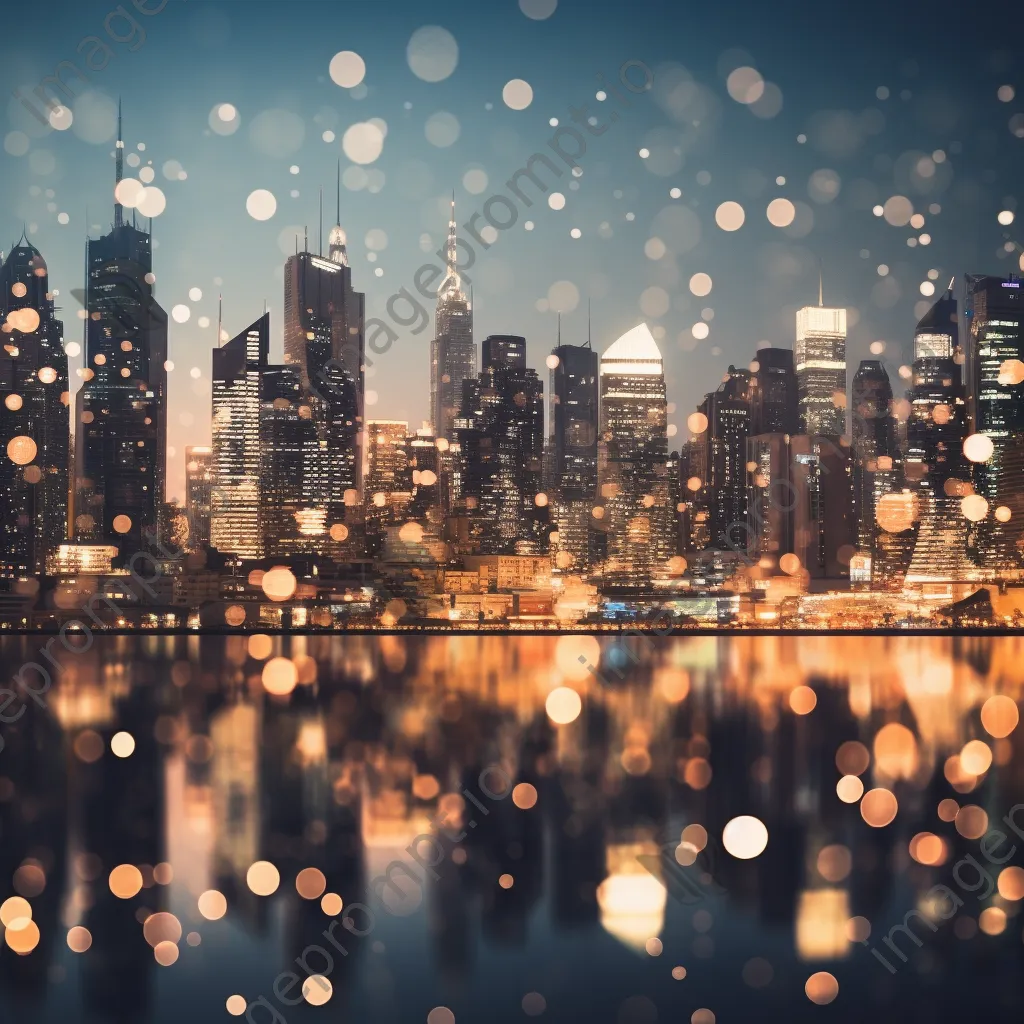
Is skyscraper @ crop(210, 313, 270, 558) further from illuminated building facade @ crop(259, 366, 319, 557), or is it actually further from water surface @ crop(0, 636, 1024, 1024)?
water surface @ crop(0, 636, 1024, 1024)

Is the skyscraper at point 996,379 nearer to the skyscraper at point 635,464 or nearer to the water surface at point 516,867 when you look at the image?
the skyscraper at point 635,464

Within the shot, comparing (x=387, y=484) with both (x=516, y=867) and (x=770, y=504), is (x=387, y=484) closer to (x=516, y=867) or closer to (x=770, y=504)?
(x=770, y=504)

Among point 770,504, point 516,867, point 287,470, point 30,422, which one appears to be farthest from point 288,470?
point 516,867

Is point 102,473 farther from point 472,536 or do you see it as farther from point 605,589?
point 605,589

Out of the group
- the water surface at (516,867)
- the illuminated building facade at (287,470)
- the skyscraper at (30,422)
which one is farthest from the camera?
the illuminated building facade at (287,470)

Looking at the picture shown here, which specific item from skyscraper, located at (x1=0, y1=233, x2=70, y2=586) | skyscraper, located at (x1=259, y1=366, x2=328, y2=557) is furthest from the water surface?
skyscraper, located at (x1=259, y1=366, x2=328, y2=557)

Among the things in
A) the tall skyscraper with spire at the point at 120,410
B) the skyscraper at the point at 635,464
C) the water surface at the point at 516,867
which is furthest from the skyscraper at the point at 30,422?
the water surface at the point at 516,867
